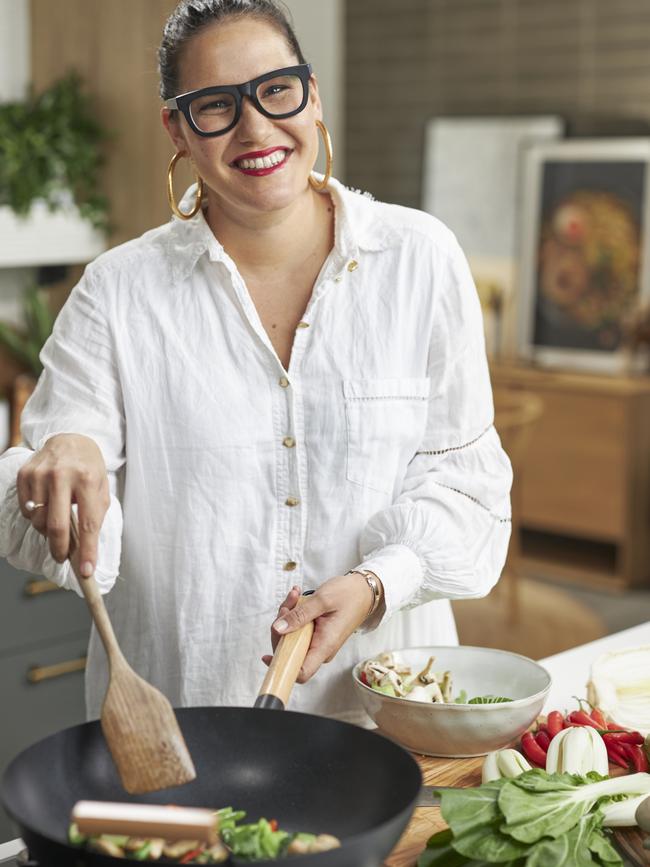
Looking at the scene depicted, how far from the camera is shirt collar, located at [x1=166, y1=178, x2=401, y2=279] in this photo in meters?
1.59

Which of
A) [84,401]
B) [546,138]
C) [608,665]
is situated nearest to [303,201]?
[84,401]

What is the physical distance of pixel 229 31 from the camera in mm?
1452

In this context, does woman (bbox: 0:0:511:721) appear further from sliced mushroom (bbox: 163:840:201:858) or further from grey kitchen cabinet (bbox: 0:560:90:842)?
grey kitchen cabinet (bbox: 0:560:90:842)

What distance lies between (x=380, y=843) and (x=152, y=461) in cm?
76

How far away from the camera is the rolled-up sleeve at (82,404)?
146cm

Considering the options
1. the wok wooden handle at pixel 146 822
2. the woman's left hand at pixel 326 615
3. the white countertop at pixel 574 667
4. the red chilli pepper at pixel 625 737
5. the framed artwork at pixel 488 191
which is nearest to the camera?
the wok wooden handle at pixel 146 822

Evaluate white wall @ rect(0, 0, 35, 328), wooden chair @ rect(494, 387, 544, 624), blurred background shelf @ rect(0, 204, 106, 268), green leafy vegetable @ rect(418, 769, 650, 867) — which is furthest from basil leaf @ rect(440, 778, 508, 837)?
wooden chair @ rect(494, 387, 544, 624)

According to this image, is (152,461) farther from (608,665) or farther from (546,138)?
(546,138)

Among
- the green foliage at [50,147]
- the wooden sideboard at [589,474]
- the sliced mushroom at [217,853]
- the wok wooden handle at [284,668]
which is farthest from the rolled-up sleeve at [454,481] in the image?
the wooden sideboard at [589,474]

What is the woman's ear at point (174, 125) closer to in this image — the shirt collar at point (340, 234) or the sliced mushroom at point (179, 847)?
the shirt collar at point (340, 234)

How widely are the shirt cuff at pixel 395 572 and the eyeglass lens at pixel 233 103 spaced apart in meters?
0.53

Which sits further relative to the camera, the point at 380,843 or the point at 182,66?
the point at 182,66

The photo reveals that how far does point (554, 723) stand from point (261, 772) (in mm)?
415

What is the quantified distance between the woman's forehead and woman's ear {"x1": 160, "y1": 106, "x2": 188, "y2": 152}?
65 millimetres
